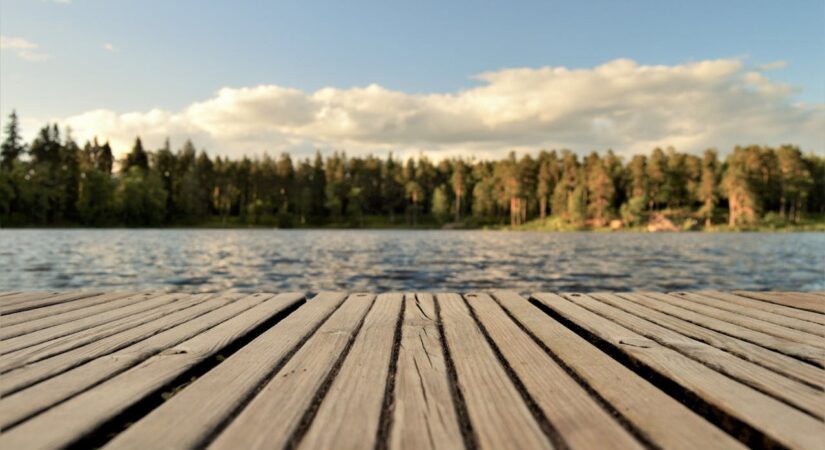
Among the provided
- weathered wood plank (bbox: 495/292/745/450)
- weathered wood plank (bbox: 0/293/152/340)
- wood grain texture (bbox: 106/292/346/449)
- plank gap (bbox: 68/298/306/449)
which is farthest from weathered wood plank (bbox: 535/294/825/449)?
weathered wood plank (bbox: 0/293/152/340)

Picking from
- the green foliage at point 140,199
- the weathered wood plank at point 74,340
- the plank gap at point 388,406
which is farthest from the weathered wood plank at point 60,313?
the green foliage at point 140,199

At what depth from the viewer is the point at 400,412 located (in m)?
1.83

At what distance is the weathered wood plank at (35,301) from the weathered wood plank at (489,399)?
3.72 metres

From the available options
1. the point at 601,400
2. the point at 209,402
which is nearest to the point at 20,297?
the point at 209,402

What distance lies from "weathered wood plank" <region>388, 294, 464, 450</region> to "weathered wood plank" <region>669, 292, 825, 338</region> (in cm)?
247

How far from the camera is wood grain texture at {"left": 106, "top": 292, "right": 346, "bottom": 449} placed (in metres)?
1.59

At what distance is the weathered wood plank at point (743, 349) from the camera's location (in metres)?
2.32

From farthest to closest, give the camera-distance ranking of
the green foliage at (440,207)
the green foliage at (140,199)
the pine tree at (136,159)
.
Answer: the green foliage at (440,207)
the pine tree at (136,159)
the green foliage at (140,199)

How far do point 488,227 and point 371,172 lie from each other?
3123 centimetres

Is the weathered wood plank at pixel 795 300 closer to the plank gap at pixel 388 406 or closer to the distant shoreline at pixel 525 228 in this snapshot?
the plank gap at pixel 388 406

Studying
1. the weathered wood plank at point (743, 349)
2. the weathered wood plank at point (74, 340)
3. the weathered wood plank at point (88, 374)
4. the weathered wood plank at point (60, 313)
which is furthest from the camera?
the weathered wood plank at point (60, 313)

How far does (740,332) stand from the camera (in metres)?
3.34

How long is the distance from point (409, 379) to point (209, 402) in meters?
0.85

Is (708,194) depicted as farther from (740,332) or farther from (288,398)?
(288,398)
